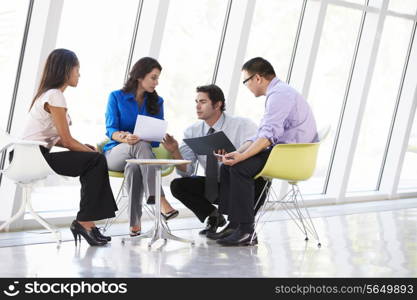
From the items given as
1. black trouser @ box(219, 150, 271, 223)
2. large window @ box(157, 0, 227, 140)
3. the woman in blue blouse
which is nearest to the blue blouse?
the woman in blue blouse

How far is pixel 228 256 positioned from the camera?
477 centimetres

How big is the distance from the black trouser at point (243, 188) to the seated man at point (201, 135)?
37 cm

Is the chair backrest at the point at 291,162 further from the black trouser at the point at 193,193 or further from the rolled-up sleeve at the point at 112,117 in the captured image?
the rolled-up sleeve at the point at 112,117

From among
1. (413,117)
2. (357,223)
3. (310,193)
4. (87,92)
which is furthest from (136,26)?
(413,117)

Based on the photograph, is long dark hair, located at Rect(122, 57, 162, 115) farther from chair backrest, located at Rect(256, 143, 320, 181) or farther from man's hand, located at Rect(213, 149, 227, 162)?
chair backrest, located at Rect(256, 143, 320, 181)

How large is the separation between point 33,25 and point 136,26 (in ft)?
3.85

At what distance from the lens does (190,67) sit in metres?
7.18

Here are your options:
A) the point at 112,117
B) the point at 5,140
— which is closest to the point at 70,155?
the point at 5,140

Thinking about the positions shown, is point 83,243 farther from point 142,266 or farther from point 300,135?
point 300,135

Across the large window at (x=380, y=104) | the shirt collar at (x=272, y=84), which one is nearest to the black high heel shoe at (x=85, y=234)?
the shirt collar at (x=272, y=84)

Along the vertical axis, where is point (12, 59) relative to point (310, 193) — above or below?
above

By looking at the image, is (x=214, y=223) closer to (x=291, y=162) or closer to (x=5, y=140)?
(x=291, y=162)

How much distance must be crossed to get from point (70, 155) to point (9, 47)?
1.27 meters

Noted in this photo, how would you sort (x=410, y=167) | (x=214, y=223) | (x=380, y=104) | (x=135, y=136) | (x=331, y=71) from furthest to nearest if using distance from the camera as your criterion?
(x=410, y=167)
(x=380, y=104)
(x=331, y=71)
(x=214, y=223)
(x=135, y=136)
